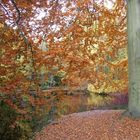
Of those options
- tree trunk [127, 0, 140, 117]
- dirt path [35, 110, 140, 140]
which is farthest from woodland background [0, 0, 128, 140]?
tree trunk [127, 0, 140, 117]

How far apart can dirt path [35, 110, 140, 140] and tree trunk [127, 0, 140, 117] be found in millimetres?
444

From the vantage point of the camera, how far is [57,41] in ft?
33.6

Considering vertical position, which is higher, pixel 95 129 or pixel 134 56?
pixel 134 56

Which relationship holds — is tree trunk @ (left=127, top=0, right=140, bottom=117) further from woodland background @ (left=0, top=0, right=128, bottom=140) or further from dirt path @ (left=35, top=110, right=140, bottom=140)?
woodland background @ (left=0, top=0, right=128, bottom=140)

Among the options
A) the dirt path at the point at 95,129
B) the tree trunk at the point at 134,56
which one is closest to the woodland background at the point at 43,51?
the dirt path at the point at 95,129

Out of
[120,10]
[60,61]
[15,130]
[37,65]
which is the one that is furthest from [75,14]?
[15,130]

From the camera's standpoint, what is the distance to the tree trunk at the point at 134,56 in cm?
844

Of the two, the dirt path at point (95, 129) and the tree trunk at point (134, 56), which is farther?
the tree trunk at point (134, 56)

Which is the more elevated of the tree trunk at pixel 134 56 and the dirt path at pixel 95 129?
the tree trunk at pixel 134 56

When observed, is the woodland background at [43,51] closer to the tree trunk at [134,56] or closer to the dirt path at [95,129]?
the dirt path at [95,129]

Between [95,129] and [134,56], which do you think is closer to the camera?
[95,129]

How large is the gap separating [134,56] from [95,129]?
2.15 metres

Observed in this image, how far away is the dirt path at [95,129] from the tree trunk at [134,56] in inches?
17.5

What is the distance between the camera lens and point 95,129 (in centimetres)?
810
